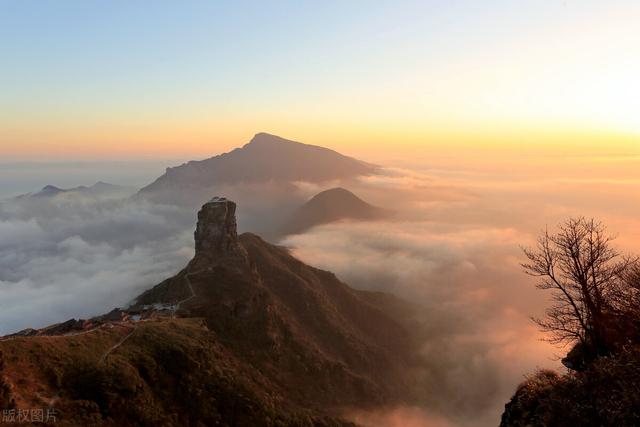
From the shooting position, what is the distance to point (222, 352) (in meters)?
74.9

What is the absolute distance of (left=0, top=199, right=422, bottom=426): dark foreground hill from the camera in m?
43.7

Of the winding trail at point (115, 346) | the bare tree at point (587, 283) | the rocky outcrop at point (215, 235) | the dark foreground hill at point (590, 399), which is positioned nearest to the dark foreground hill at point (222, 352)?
the winding trail at point (115, 346)

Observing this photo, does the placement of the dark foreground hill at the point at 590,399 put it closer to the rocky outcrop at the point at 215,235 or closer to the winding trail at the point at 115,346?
the winding trail at the point at 115,346

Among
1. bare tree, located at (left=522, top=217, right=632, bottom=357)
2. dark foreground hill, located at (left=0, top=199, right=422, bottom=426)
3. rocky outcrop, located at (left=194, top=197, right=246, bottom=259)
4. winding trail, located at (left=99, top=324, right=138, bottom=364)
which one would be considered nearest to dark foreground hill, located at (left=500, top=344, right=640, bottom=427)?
bare tree, located at (left=522, top=217, right=632, bottom=357)

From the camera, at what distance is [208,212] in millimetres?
121000

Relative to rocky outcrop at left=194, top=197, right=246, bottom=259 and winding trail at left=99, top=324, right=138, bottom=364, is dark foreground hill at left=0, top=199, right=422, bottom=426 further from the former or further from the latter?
rocky outcrop at left=194, top=197, right=246, bottom=259

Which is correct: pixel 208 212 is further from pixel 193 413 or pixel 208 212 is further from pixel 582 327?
pixel 582 327

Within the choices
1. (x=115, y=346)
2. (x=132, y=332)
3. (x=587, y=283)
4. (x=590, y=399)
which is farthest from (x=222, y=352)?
(x=590, y=399)

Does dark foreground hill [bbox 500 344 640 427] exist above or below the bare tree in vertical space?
below

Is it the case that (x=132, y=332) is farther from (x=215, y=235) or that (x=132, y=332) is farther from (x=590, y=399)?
(x=590, y=399)

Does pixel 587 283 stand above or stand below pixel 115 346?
above

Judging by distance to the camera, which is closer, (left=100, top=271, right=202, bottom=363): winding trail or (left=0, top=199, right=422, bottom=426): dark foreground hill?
(left=0, top=199, right=422, bottom=426): dark foreground hill

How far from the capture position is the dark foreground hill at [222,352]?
43.7 metres

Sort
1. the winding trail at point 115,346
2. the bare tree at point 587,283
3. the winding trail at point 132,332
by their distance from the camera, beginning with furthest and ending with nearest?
1. the winding trail at point 132,332
2. the winding trail at point 115,346
3. the bare tree at point 587,283
